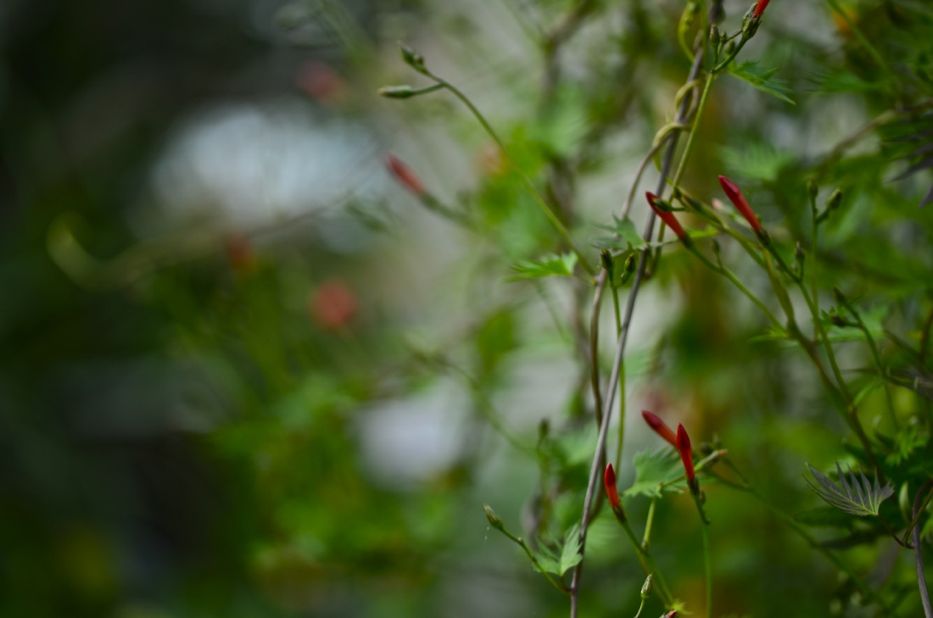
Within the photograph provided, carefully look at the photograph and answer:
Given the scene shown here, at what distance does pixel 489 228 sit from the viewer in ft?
1.88

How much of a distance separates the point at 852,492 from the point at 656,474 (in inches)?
2.5

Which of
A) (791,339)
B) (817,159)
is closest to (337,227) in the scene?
(817,159)

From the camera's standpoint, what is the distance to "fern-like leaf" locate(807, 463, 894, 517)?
303 mm

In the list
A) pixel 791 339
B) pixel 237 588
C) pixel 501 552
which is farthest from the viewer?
pixel 237 588

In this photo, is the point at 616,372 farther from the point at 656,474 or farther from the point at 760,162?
the point at 760,162

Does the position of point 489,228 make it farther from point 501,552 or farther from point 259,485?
point 501,552

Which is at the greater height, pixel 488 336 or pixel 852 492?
pixel 852 492

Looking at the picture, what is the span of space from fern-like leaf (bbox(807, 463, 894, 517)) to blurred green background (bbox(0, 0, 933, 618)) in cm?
5

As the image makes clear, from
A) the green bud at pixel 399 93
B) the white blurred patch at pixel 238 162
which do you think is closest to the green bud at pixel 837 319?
the green bud at pixel 399 93

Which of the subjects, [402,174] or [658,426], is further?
[402,174]

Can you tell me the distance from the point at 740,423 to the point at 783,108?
0.19 metres

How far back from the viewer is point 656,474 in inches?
13.6

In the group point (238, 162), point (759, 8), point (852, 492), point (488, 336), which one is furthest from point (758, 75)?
point (238, 162)

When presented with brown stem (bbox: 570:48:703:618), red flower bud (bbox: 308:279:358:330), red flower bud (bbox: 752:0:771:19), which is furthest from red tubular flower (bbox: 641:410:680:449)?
red flower bud (bbox: 308:279:358:330)
